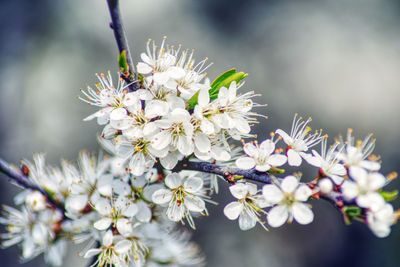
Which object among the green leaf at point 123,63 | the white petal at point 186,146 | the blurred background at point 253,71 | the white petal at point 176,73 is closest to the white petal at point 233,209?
the white petal at point 186,146

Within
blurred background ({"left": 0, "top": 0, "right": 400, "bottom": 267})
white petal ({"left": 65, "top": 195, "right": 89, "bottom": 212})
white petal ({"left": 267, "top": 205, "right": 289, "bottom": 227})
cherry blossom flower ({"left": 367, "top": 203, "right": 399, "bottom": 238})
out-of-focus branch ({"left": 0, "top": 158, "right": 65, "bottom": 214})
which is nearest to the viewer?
cherry blossom flower ({"left": 367, "top": 203, "right": 399, "bottom": 238})

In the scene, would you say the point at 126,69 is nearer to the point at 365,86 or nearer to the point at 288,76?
the point at 288,76

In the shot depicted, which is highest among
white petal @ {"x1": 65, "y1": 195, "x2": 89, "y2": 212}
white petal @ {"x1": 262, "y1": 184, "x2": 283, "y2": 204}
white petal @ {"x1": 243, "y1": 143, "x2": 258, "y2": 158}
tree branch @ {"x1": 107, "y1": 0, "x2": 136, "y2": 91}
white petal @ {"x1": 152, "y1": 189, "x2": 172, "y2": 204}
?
tree branch @ {"x1": 107, "y1": 0, "x2": 136, "y2": 91}

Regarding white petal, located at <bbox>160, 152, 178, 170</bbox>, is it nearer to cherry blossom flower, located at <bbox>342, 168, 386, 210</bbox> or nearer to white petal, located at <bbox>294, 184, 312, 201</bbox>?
white petal, located at <bbox>294, 184, 312, 201</bbox>

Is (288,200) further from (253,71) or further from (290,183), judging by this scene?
(253,71)

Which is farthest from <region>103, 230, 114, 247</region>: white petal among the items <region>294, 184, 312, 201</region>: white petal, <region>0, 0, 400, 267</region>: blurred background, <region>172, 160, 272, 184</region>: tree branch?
<region>0, 0, 400, 267</region>: blurred background

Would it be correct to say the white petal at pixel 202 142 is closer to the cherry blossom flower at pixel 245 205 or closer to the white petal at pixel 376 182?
the cherry blossom flower at pixel 245 205

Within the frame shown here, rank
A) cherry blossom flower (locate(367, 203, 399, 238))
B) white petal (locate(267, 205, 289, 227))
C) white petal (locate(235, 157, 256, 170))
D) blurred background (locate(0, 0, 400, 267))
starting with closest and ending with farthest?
1. cherry blossom flower (locate(367, 203, 399, 238))
2. white petal (locate(267, 205, 289, 227))
3. white petal (locate(235, 157, 256, 170))
4. blurred background (locate(0, 0, 400, 267))

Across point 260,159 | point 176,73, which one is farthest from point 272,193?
point 176,73
